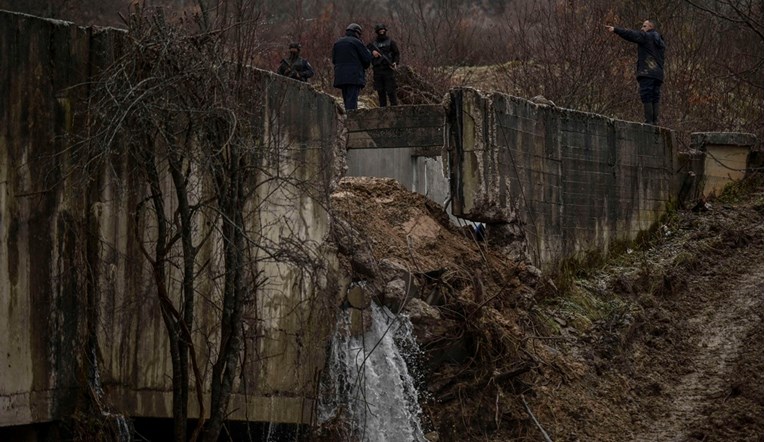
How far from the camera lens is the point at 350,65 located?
1631 centimetres

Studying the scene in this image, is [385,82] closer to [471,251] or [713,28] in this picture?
[471,251]

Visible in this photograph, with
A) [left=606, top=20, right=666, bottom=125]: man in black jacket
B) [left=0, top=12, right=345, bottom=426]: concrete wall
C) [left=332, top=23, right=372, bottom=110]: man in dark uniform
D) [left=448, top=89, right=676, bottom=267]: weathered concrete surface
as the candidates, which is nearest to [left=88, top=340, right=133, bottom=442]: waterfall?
[left=0, top=12, right=345, bottom=426]: concrete wall

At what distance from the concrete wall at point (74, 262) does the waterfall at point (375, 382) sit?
0.73 m

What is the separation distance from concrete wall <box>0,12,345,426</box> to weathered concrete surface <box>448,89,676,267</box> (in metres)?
3.79

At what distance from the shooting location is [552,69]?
69.2ft

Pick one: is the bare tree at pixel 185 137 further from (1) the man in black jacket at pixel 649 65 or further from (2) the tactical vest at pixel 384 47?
(1) the man in black jacket at pixel 649 65

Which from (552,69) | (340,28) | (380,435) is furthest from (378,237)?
(340,28)

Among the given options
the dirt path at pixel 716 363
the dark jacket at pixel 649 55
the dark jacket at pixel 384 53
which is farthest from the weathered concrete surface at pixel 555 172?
→ the dark jacket at pixel 384 53

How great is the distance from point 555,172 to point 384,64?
3.43 metres

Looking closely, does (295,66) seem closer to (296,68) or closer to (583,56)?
(296,68)

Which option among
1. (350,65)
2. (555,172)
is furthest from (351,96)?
(555,172)

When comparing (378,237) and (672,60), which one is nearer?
(378,237)

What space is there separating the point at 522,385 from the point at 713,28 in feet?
45.1

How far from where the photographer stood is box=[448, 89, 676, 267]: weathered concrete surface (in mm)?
13531
